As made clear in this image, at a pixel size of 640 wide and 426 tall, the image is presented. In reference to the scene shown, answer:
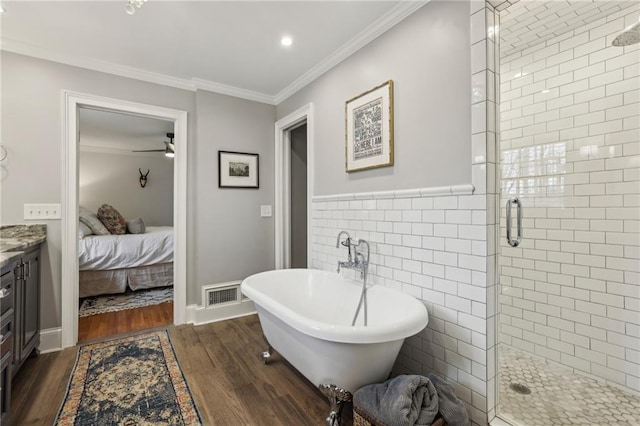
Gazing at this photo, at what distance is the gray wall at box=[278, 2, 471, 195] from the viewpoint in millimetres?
1621

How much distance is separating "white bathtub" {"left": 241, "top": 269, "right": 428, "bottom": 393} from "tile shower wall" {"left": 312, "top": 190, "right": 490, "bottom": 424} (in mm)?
172

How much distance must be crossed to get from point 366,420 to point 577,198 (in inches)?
80.5

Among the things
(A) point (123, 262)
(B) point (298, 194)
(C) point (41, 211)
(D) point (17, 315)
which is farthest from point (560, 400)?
(A) point (123, 262)

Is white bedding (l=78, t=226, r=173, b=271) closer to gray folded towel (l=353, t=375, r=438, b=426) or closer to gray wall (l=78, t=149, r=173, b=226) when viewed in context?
gray wall (l=78, t=149, r=173, b=226)

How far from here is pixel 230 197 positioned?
3.17 metres

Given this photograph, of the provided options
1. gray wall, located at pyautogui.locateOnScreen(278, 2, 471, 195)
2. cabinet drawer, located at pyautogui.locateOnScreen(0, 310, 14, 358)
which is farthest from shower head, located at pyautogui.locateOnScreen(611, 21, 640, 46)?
cabinet drawer, located at pyautogui.locateOnScreen(0, 310, 14, 358)

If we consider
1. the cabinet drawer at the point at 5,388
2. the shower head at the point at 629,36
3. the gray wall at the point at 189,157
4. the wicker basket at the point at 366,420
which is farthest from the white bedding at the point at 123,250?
the shower head at the point at 629,36

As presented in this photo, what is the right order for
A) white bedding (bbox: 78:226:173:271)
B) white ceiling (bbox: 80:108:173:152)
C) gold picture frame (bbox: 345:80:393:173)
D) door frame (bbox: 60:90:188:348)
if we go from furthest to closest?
Answer: white ceiling (bbox: 80:108:173:152)
white bedding (bbox: 78:226:173:271)
door frame (bbox: 60:90:188:348)
gold picture frame (bbox: 345:80:393:173)

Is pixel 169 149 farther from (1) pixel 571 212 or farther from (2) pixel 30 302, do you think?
(1) pixel 571 212

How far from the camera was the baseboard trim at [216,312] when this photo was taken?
9.80 feet

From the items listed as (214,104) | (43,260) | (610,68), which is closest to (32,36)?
(214,104)

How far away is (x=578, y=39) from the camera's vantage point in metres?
2.06

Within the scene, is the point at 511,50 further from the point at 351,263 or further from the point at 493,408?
the point at 493,408

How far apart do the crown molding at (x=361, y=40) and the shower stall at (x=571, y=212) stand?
575mm
